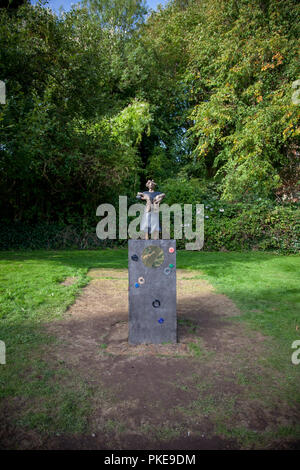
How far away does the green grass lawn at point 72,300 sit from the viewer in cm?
266

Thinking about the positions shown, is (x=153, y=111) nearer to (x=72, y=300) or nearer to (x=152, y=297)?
(x=72, y=300)

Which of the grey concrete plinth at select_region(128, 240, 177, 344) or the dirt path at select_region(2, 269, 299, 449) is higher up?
the grey concrete plinth at select_region(128, 240, 177, 344)

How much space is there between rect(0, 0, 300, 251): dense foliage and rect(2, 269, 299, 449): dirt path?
619 cm

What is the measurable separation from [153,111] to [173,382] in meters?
16.6

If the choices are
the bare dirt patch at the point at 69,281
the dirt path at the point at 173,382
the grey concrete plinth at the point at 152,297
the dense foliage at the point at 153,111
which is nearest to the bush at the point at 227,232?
the dense foliage at the point at 153,111

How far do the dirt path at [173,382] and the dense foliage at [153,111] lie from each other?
6.19m

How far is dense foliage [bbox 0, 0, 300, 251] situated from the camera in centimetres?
991

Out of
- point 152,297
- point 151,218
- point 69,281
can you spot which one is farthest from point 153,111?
point 152,297

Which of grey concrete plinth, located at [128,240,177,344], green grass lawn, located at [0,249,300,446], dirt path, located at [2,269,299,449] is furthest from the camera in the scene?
grey concrete plinth, located at [128,240,177,344]

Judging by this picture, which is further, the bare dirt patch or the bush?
the bush

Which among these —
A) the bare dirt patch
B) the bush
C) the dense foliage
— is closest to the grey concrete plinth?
the bare dirt patch

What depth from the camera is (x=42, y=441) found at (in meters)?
2.08

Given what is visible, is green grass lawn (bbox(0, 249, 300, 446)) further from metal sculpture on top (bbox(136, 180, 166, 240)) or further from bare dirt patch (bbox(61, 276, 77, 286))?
metal sculpture on top (bbox(136, 180, 166, 240))

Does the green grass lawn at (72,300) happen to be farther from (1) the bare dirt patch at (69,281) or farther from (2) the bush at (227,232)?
(2) the bush at (227,232)
